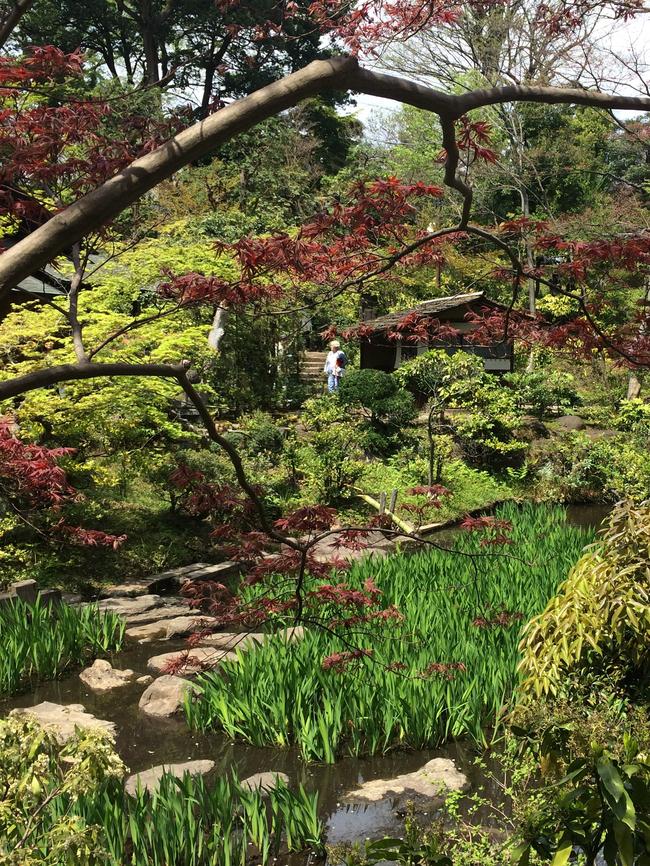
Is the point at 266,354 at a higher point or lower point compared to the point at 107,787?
higher

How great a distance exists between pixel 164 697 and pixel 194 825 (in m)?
2.08

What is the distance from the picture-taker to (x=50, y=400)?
26.0 feet

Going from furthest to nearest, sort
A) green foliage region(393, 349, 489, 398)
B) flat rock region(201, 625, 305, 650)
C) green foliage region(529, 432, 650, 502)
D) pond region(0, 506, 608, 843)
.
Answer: green foliage region(393, 349, 489, 398)
green foliage region(529, 432, 650, 502)
flat rock region(201, 625, 305, 650)
pond region(0, 506, 608, 843)

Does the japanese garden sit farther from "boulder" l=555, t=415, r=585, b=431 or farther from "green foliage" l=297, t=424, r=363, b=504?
"boulder" l=555, t=415, r=585, b=431

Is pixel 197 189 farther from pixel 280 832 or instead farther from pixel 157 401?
pixel 280 832

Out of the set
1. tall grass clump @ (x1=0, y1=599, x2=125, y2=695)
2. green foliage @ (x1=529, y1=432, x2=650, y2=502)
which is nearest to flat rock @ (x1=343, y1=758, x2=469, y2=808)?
tall grass clump @ (x1=0, y1=599, x2=125, y2=695)

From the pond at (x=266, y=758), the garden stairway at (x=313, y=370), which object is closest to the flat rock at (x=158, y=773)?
the pond at (x=266, y=758)

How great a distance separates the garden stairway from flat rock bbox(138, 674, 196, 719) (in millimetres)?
12393

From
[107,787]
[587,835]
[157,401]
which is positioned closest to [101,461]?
[157,401]

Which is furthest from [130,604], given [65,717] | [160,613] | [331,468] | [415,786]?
[331,468]

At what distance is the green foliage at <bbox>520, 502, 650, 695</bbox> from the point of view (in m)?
3.19

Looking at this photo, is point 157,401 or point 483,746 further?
point 157,401

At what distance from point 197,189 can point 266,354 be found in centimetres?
547

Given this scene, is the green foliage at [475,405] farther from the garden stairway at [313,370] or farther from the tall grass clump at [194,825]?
the tall grass clump at [194,825]
